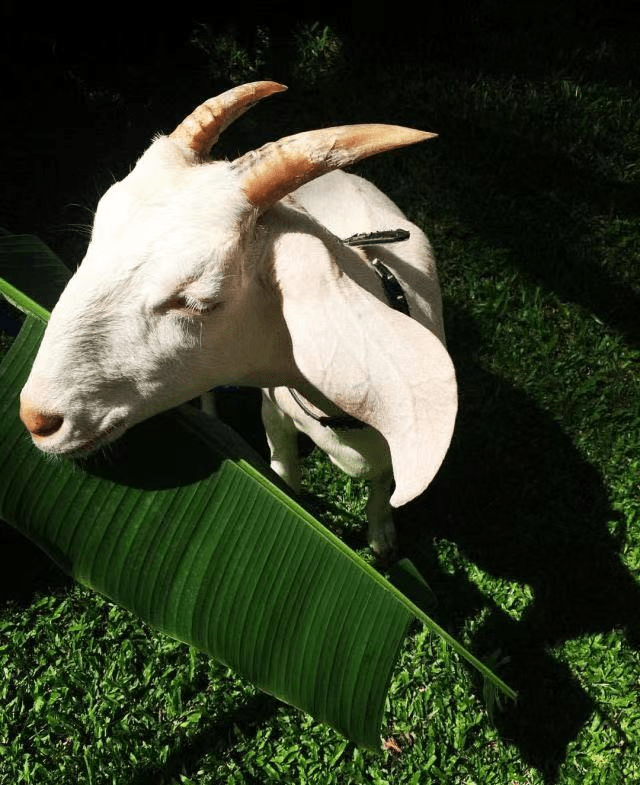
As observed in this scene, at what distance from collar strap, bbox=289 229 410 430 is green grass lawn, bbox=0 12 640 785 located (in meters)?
1.51

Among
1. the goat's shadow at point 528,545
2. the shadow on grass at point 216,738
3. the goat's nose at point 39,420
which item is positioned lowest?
the shadow on grass at point 216,738

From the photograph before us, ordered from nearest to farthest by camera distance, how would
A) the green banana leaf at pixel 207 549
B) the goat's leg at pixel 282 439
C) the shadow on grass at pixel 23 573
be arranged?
the green banana leaf at pixel 207 549, the goat's leg at pixel 282 439, the shadow on grass at pixel 23 573

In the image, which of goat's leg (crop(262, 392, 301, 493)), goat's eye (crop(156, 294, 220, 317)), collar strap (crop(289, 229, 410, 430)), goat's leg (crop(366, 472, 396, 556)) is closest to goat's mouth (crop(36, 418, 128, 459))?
goat's eye (crop(156, 294, 220, 317))

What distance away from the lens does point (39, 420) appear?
2.03 metres

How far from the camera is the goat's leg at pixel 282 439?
364 cm

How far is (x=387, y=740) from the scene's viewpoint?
3.73 meters

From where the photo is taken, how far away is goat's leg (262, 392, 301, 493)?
12.0 ft

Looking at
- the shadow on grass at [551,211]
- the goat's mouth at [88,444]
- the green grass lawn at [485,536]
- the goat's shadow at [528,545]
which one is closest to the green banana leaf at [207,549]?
the goat's mouth at [88,444]

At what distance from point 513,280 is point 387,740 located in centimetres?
290

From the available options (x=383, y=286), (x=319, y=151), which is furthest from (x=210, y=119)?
(x=383, y=286)

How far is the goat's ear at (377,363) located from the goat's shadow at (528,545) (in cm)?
237

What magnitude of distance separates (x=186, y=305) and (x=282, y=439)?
1825mm

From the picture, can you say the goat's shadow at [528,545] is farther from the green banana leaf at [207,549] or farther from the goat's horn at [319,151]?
the goat's horn at [319,151]

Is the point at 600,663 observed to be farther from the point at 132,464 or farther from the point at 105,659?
the point at 132,464
